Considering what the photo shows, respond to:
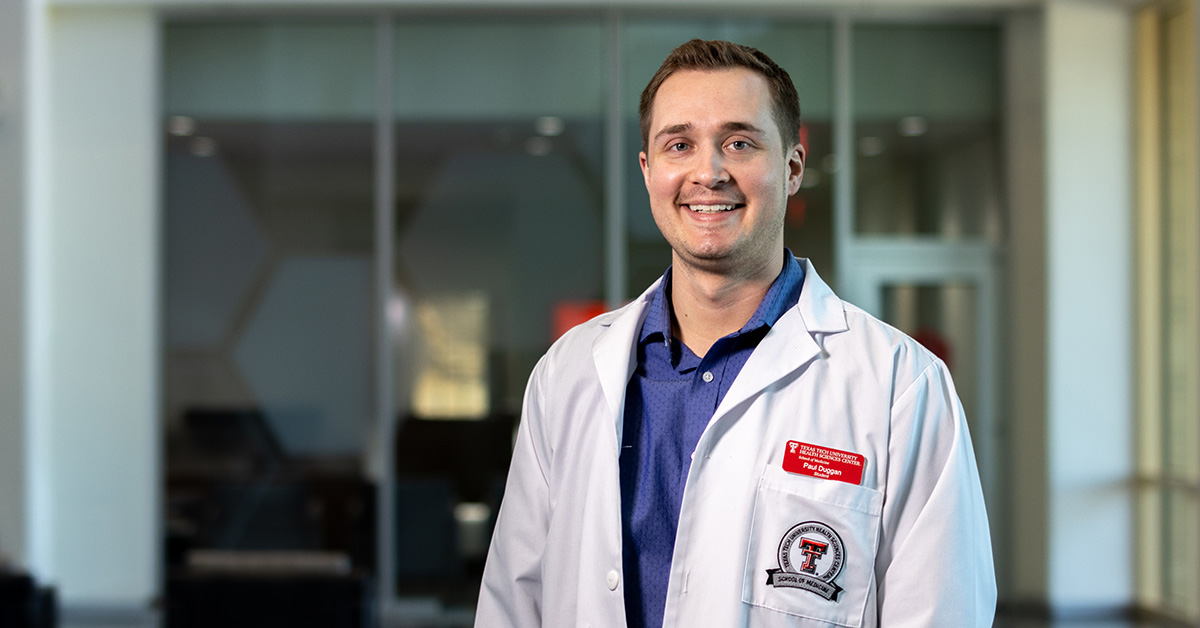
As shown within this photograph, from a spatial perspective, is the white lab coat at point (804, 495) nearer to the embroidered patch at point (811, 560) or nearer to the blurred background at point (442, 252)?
the embroidered patch at point (811, 560)

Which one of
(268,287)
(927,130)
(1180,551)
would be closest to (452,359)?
(268,287)

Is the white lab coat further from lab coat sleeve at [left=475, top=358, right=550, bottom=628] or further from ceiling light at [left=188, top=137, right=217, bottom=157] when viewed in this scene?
ceiling light at [left=188, top=137, right=217, bottom=157]

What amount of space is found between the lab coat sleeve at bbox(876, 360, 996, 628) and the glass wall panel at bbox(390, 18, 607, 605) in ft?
14.6

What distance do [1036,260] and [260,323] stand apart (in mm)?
4595

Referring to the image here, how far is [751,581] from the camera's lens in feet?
4.36

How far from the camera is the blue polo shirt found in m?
1.41

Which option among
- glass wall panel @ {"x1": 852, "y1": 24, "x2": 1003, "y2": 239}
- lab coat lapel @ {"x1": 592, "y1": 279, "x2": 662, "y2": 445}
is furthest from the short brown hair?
glass wall panel @ {"x1": 852, "y1": 24, "x2": 1003, "y2": 239}

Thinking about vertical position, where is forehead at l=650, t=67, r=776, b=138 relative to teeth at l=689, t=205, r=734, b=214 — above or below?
above

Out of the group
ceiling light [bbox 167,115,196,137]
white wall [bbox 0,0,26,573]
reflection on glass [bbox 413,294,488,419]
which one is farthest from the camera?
ceiling light [bbox 167,115,196,137]

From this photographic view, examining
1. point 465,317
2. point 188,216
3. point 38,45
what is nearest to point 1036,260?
point 465,317

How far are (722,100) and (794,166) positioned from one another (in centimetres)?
16

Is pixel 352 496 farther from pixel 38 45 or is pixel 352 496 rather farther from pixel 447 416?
pixel 38 45

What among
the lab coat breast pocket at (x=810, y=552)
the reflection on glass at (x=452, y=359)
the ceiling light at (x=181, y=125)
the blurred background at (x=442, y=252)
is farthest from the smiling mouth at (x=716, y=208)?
the ceiling light at (x=181, y=125)

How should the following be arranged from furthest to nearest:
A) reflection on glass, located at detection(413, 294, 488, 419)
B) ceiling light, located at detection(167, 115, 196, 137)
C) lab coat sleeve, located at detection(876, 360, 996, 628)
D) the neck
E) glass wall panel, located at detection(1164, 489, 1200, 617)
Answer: ceiling light, located at detection(167, 115, 196, 137)
reflection on glass, located at detection(413, 294, 488, 419)
glass wall panel, located at detection(1164, 489, 1200, 617)
the neck
lab coat sleeve, located at detection(876, 360, 996, 628)
